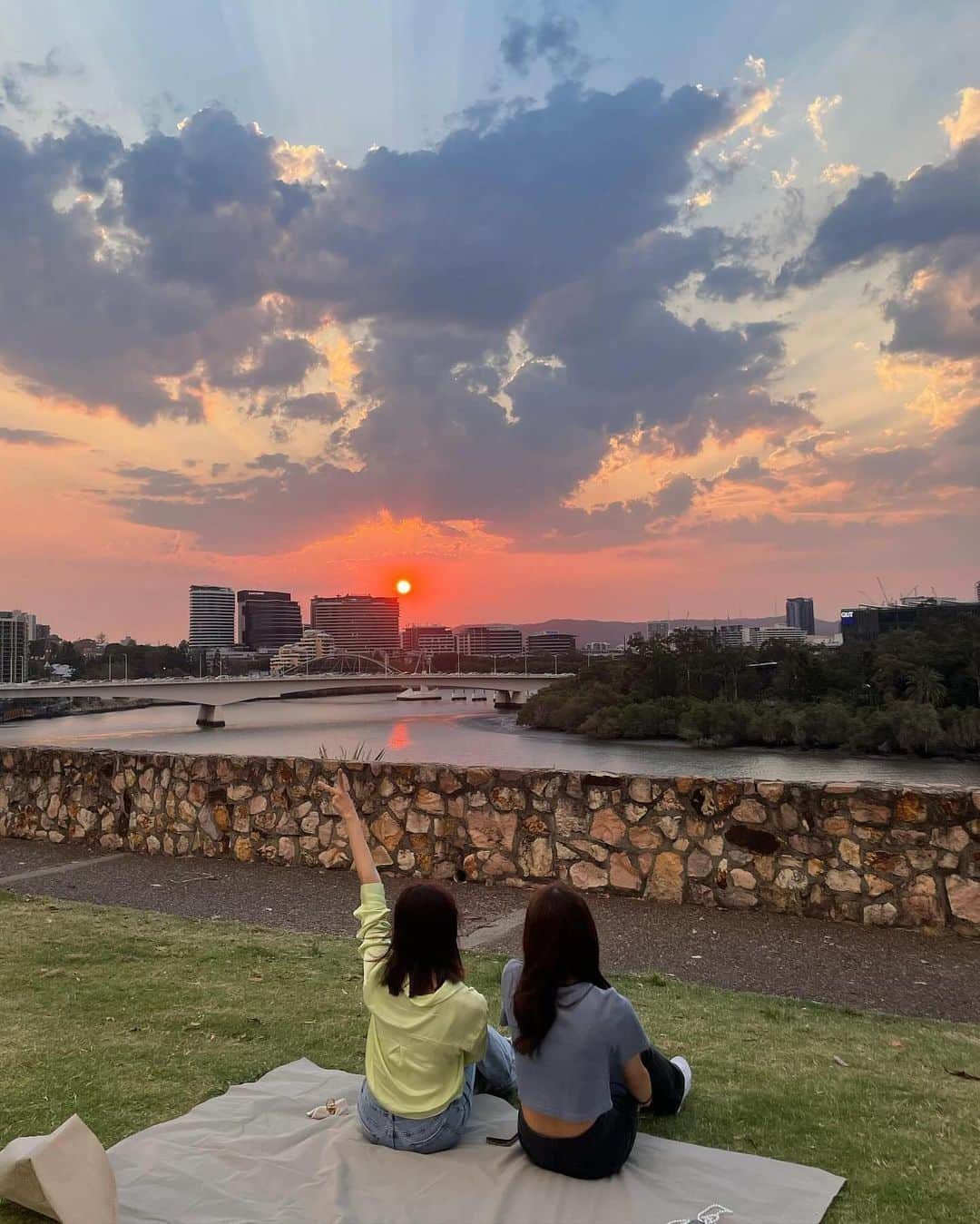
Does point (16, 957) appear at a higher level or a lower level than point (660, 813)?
lower

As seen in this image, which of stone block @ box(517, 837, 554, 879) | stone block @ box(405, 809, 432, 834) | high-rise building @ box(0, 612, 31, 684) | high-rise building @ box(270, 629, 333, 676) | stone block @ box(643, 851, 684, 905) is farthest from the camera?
high-rise building @ box(270, 629, 333, 676)

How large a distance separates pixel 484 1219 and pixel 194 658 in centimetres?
8161

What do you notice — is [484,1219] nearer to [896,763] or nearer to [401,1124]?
[401,1124]

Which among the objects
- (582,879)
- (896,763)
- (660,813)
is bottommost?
(896,763)

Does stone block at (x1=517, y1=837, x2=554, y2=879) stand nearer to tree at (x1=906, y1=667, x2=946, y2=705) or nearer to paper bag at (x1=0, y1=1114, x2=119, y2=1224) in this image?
paper bag at (x1=0, y1=1114, x2=119, y2=1224)

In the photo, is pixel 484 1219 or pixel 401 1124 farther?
pixel 401 1124

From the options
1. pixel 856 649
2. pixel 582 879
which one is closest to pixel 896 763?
pixel 856 649

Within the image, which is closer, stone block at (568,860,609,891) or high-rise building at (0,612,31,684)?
stone block at (568,860,609,891)

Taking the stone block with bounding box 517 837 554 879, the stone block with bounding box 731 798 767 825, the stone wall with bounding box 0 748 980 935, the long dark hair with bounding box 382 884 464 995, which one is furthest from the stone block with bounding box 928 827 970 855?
the long dark hair with bounding box 382 884 464 995

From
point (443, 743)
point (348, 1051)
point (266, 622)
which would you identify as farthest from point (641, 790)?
point (266, 622)

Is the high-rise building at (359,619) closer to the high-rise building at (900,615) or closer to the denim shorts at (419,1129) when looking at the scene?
the high-rise building at (900,615)

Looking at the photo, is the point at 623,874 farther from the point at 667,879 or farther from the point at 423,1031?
the point at 423,1031

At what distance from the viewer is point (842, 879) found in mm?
5016

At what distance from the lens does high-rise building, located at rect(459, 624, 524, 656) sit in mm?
105750
